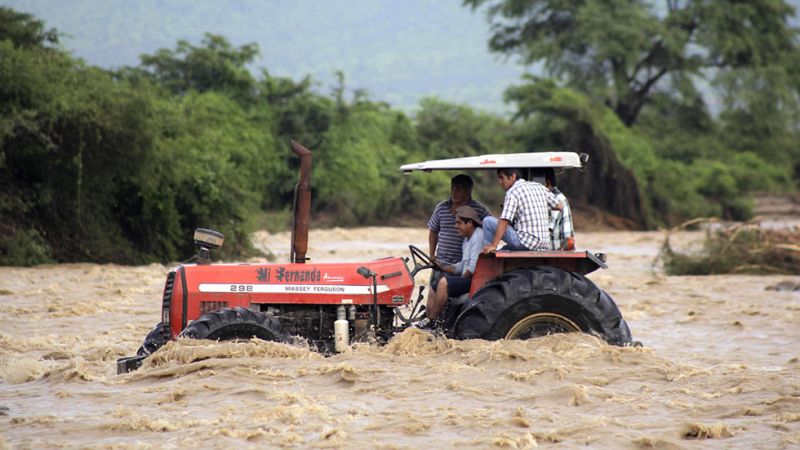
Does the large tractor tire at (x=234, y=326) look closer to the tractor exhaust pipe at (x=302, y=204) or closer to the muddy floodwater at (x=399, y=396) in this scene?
the muddy floodwater at (x=399, y=396)

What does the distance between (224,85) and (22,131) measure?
634 inches

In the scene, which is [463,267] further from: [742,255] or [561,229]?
[742,255]

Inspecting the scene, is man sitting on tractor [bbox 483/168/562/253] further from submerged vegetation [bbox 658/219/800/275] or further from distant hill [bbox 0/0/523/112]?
distant hill [bbox 0/0/523/112]

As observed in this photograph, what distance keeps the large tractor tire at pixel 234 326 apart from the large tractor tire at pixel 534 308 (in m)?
1.44

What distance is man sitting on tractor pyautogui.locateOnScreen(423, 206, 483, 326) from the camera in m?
10.0

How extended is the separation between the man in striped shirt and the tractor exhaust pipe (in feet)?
3.97

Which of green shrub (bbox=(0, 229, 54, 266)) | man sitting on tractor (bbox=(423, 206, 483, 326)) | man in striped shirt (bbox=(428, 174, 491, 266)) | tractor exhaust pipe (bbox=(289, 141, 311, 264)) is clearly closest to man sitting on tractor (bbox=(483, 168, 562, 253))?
man sitting on tractor (bbox=(423, 206, 483, 326))

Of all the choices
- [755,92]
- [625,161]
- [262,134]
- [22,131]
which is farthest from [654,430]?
[755,92]

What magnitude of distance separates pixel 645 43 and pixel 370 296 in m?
40.3

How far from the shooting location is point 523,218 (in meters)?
9.93

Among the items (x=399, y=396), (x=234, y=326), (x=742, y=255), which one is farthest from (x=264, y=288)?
(x=742, y=255)

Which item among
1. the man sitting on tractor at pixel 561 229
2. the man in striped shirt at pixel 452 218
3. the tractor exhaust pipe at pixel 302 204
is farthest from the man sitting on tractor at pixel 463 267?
the tractor exhaust pipe at pixel 302 204

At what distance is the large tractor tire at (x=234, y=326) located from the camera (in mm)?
9289

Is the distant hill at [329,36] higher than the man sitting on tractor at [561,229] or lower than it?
higher
